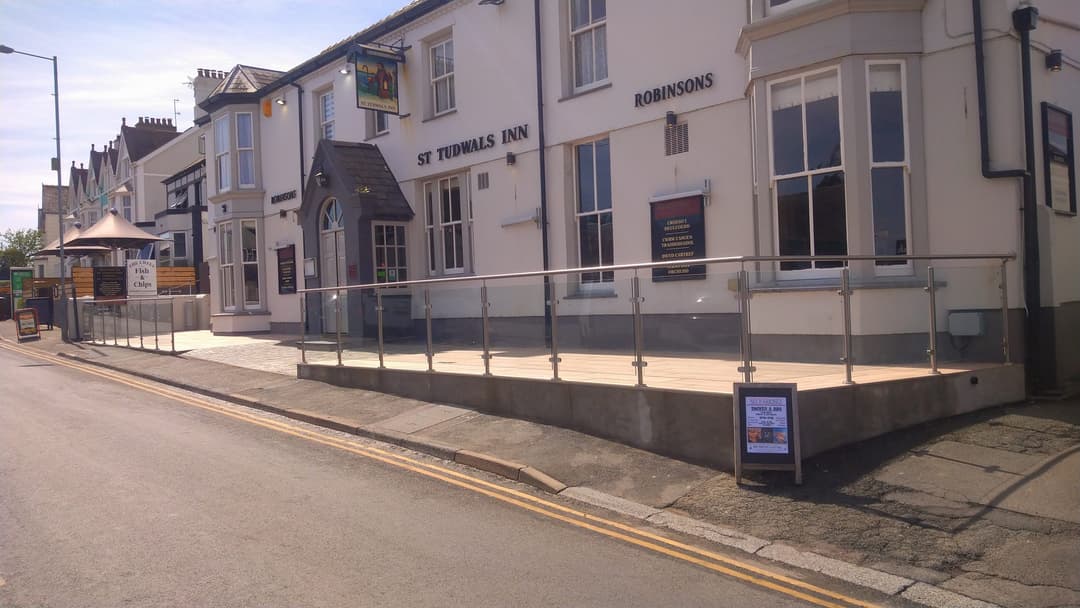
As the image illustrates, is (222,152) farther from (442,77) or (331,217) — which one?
(442,77)

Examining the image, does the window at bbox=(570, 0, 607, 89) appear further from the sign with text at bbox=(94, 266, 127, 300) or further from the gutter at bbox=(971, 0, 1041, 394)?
the sign with text at bbox=(94, 266, 127, 300)

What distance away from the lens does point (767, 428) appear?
7344 mm

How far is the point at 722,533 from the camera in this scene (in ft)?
21.1

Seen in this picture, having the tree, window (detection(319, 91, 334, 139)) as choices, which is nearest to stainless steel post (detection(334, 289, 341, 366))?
window (detection(319, 91, 334, 139))

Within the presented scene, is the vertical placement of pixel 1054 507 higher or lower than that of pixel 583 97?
lower

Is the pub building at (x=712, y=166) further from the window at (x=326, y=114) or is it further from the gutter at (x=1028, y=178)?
the window at (x=326, y=114)

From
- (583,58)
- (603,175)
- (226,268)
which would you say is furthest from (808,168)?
(226,268)

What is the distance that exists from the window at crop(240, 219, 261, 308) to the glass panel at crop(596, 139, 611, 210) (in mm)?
14198

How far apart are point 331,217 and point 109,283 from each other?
12.3m

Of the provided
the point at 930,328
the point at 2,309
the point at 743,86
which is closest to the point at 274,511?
the point at 930,328

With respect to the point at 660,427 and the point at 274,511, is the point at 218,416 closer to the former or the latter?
the point at 274,511

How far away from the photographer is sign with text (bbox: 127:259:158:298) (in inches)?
981

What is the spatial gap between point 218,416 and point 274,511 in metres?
5.81

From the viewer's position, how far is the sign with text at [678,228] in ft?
42.1
